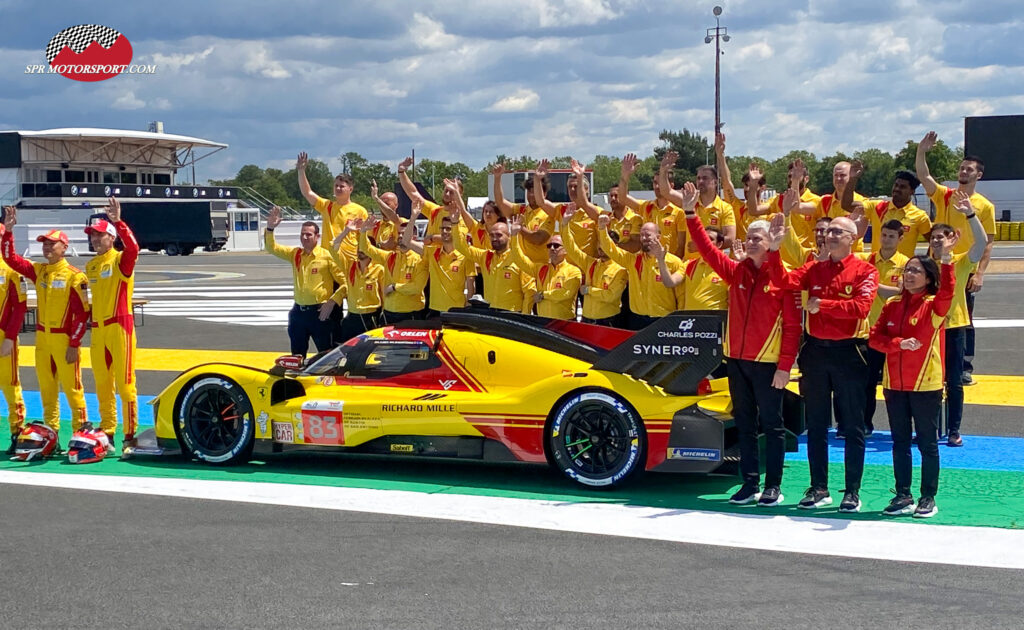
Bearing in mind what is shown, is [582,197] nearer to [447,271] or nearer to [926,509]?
[447,271]

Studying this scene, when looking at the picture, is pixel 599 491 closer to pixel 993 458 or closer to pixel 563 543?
pixel 563 543

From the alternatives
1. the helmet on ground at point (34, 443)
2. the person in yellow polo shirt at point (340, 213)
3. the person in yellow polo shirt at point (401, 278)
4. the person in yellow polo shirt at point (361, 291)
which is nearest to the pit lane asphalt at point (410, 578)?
the helmet on ground at point (34, 443)

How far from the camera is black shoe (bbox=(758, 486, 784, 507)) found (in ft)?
23.4

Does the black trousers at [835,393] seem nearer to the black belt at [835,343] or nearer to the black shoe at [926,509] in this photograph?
the black belt at [835,343]

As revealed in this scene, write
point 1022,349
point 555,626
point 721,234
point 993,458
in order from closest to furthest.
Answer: point 555,626
point 993,458
point 721,234
point 1022,349

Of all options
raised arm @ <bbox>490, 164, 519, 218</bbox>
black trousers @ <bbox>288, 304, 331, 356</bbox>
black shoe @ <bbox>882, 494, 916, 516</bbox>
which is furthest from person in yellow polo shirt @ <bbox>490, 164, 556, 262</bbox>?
Result: black shoe @ <bbox>882, 494, 916, 516</bbox>

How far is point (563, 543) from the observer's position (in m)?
6.26

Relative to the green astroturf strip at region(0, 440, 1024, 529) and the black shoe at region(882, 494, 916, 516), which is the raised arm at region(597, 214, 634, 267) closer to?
the green astroturf strip at region(0, 440, 1024, 529)

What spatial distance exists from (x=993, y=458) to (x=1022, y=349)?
689cm

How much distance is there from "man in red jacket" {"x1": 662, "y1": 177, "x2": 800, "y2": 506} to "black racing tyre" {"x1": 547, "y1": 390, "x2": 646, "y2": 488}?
0.65 m

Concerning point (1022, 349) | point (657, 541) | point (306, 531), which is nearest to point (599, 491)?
point (657, 541)

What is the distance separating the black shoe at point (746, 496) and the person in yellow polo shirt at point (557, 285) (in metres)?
3.18

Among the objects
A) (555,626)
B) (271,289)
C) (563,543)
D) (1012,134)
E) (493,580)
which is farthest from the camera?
(1012,134)

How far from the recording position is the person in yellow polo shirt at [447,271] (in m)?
11.0
